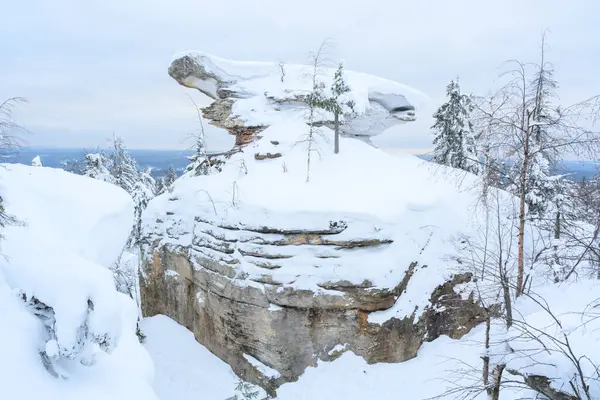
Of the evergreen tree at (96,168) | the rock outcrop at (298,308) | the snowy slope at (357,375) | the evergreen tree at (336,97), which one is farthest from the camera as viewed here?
the evergreen tree at (96,168)

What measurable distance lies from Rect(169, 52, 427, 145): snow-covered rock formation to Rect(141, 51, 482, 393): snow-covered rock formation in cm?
411

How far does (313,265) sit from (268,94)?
31.9 feet

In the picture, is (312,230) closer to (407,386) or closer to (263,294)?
(263,294)

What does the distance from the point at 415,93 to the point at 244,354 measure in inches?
570

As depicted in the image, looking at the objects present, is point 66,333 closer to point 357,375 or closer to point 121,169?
point 357,375

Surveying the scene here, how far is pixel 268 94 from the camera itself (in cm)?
1738

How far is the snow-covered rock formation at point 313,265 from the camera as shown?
1055 centimetres

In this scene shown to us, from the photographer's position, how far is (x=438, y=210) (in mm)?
11977

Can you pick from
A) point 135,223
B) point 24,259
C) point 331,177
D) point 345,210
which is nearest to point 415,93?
point 331,177

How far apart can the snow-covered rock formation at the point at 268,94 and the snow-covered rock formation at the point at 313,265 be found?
4.11 m

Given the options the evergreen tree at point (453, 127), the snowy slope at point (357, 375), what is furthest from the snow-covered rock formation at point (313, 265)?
the evergreen tree at point (453, 127)

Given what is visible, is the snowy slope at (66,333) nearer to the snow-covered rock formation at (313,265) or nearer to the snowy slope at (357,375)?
the snow-covered rock formation at (313,265)

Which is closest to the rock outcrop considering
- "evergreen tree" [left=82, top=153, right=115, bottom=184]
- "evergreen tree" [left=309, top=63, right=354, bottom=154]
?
"evergreen tree" [left=309, top=63, right=354, bottom=154]

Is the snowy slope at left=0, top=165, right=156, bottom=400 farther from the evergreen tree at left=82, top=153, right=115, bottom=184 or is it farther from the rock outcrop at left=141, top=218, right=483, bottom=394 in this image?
the evergreen tree at left=82, top=153, right=115, bottom=184
